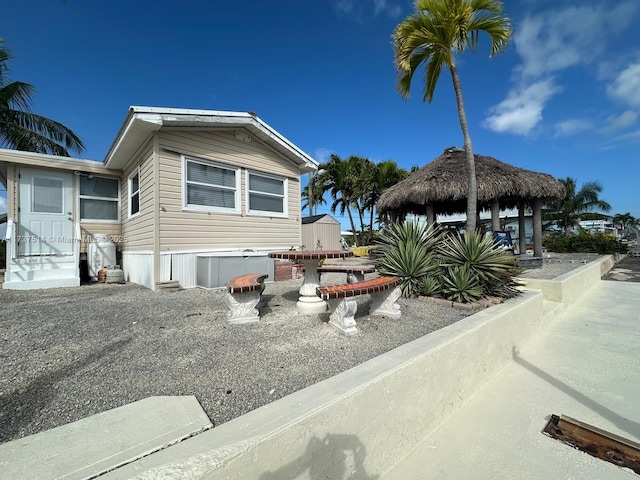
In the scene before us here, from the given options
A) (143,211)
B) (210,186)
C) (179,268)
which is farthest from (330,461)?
(143,211)

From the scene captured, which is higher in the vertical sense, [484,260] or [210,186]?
[210,186]

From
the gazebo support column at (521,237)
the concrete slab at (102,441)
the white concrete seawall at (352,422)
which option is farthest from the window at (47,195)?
the gazebo support column at (521,237)

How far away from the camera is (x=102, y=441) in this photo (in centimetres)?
128

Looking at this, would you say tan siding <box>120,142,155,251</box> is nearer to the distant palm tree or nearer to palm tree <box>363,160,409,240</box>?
palm tree <box>363,160,409,240</box>

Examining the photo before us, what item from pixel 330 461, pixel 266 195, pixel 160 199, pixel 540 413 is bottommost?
pixel 540 413

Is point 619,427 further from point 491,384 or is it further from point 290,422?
point 290,422

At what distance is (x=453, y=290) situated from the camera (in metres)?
4.27

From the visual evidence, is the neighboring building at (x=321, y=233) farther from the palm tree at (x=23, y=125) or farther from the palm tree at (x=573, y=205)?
the palm tree at (x=573, y=205)

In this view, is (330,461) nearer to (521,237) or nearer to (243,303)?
(243,303)

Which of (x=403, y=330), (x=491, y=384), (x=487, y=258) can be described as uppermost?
(x=487, y=258)

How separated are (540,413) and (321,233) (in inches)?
603

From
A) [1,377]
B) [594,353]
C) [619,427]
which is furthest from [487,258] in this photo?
[1,377]

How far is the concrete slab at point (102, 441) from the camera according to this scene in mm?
1098

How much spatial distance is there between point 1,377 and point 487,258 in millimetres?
5590
